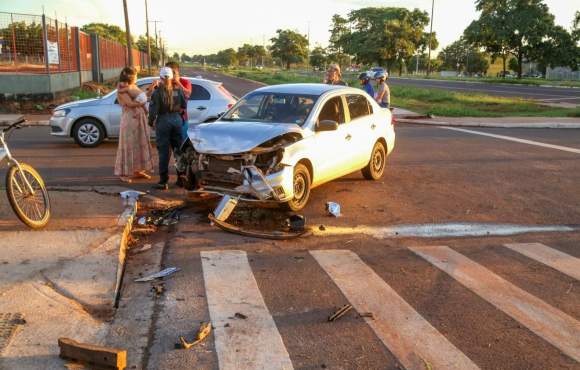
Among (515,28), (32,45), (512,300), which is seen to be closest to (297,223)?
(512,300)

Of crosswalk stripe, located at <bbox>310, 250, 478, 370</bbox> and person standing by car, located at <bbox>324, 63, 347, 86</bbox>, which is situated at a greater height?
person standing by car, located at <bbox>324, 63, 347, 86</bbox>

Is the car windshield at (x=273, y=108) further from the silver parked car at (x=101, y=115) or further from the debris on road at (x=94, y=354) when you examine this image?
the debris on road at (x=94, y=354)

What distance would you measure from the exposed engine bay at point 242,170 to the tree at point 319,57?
116m

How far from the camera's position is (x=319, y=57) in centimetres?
12288

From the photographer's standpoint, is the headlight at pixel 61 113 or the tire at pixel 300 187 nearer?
the tire at pixel 300 187

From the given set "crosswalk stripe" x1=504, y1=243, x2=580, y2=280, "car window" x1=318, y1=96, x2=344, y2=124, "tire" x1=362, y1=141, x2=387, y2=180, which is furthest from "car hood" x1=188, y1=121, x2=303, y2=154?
"crosswalk stripe" x1=504, y1=243, x2=580, y2=280

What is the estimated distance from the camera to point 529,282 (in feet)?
18.0

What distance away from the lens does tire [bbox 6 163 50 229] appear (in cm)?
613

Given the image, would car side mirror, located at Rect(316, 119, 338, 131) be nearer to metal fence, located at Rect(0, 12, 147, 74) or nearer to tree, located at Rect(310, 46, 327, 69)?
metal fence, located at Rect(0, 12, 147, 74)

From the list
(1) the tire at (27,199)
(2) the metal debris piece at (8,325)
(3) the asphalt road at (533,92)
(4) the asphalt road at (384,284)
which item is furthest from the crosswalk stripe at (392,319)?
(3) the asphalt road at (533,92)

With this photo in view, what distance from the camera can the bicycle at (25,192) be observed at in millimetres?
6176

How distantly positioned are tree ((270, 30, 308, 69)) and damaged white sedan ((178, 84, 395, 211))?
5191 inches

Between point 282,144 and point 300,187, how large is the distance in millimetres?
668

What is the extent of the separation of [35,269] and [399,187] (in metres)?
6.20
